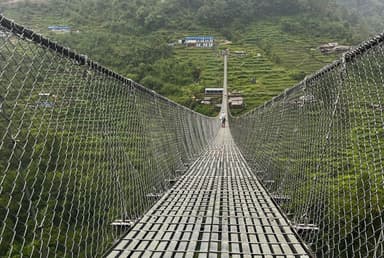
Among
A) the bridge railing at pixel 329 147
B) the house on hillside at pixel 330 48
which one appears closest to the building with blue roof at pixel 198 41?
the house on hillside at pixel 330 48

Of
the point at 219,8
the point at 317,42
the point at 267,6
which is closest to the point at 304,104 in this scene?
the point at 317,42

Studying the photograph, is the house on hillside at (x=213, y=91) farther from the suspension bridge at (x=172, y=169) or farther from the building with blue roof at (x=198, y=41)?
the suspension bridge at (x=172, y=169)

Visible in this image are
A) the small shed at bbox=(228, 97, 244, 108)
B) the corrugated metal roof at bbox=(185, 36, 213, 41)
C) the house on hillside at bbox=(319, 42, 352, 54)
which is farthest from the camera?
the corrugated metal roof at bbox=(185, 36, 213, 41)

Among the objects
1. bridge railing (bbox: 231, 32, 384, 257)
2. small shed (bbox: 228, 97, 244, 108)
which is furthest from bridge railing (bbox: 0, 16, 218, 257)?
small shed (bbox: 228, 97, 244, 108)

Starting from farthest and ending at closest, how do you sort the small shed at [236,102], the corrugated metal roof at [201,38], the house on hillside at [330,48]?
the corrugated metal roof at [201,38] < the house on hillside at [330,48] < the small shed at [236,102]

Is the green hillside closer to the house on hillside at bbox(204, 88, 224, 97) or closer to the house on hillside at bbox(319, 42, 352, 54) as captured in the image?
the house on hillside at bbox(204, 88, 224, 97)
